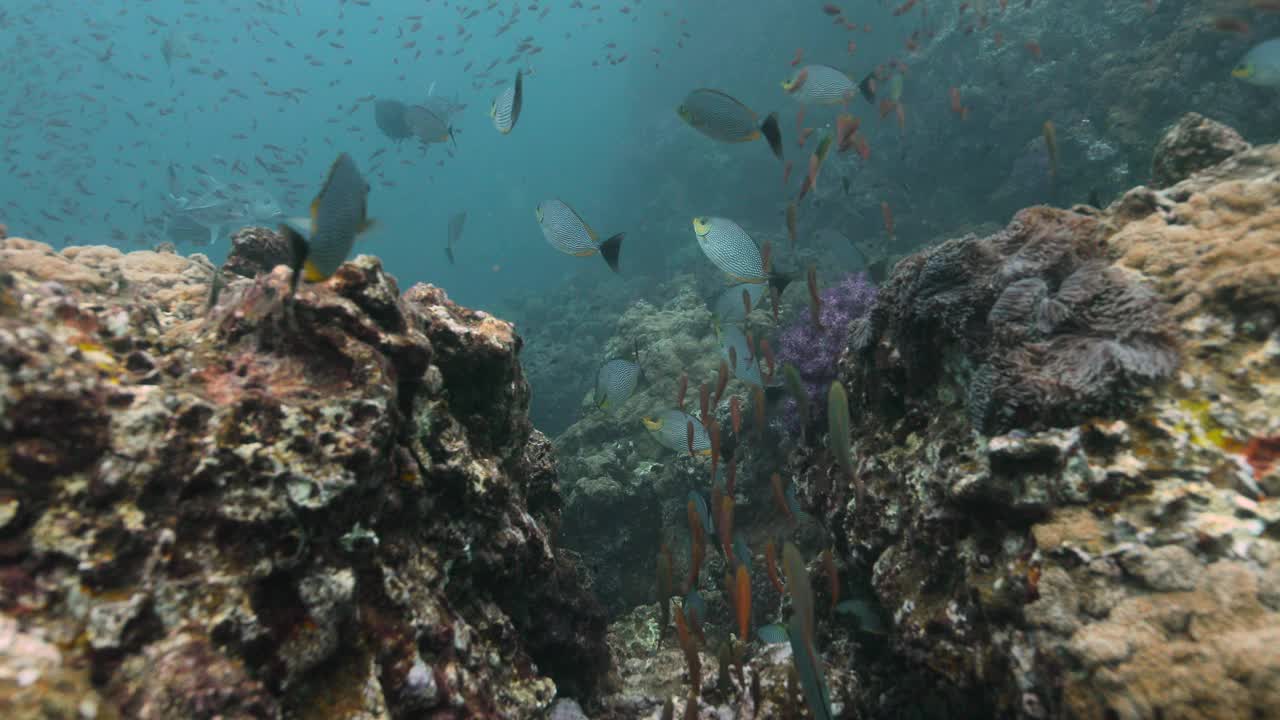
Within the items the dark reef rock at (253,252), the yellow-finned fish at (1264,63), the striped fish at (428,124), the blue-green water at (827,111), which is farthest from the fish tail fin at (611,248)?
the yellow-finned fish at (1264,63)

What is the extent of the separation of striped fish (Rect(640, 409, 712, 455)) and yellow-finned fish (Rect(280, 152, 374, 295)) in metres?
3.49

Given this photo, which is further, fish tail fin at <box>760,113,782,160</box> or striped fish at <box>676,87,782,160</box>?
striped fish at <box>676,87,782,160</box>

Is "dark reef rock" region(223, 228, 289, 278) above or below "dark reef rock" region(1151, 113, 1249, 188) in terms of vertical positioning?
A: above

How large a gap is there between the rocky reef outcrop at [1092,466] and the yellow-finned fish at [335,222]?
8.50 feet

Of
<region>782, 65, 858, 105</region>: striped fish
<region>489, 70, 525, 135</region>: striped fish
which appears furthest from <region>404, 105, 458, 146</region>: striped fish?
<region>782, 65, 858, 105</region>: striped fish

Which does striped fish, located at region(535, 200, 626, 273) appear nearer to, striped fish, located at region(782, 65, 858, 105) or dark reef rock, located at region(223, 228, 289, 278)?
dark reef rock, located at region(223, 228, 289, 278)

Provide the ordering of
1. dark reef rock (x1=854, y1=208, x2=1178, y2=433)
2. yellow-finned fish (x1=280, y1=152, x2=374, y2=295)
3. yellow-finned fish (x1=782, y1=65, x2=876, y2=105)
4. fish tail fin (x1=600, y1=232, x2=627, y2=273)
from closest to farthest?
1. yellow-finned fish (x1=280, y1=152, x2=374, y2=295)
2. dark reef rock (x1=854, y1=208, x2=1178, y2=433)
3. fish tail fin (x1=600, y1=232, x2=627, y2=273)
4. yellow-finned fish (x1=782, y1=65, x2=876, y2=105)

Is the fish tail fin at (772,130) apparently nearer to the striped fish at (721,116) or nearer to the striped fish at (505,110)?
the striped fish at (721,116)

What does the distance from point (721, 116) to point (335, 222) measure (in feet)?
9.89

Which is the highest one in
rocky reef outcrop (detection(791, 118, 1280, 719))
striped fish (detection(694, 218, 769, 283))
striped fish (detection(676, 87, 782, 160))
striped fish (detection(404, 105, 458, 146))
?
striped fish (detection(404, 105, 458, 146))

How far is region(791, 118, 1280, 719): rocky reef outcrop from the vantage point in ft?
4.91

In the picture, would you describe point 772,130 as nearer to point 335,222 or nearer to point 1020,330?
point 1020,330

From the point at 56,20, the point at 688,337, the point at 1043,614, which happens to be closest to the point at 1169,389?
the point at 1043,614

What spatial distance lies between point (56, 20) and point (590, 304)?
85.4 metres
